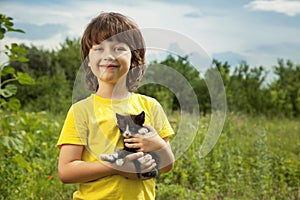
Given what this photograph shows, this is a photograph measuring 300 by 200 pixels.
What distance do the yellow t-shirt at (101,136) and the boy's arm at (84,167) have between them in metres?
0.03

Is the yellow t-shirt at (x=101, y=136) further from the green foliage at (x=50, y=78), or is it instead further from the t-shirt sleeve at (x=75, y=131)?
the green foliage at (x=50, y=78)

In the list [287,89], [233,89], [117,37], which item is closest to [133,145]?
[117,37]

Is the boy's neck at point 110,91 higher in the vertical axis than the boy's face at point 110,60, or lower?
lower

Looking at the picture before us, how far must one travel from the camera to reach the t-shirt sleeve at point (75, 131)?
1.80 metres

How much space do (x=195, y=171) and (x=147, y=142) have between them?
3111 mm

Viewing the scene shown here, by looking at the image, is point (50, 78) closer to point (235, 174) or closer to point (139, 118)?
point (235, 174)

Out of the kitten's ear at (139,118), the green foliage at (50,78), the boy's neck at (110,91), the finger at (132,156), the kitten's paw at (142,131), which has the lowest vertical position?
the green foliage at (50,78)

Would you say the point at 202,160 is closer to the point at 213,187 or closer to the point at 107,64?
the point at 213,187

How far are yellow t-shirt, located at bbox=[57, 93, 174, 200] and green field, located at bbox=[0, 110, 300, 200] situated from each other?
1813mm

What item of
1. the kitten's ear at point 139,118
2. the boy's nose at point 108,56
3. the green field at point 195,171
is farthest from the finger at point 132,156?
the green field at point 195,171

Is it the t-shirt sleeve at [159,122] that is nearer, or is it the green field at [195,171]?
the t-shirt sleeve at [159,122]

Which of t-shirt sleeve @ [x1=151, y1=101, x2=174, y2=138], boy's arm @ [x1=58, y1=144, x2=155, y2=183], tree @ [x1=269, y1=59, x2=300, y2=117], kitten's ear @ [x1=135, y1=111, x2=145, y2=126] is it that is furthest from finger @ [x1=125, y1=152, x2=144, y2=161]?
tree @ [x1=269, y1=59, x2=300, y2=117]

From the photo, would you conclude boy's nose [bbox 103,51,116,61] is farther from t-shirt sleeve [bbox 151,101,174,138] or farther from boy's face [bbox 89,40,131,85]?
t-shirt sleeve [bbox 151,101,174,138]

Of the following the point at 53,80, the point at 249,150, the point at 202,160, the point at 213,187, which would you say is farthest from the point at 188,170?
the point at 53,80
